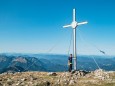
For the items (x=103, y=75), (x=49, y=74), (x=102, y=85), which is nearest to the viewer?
(x=102, y=85)

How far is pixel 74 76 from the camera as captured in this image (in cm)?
4941

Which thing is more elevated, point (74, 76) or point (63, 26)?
point (63, 26)

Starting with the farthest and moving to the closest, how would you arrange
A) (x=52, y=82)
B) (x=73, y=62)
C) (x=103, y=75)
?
1. (x=73, y=62)
2. (x=103, y=75)
3. (x=52, y=82)

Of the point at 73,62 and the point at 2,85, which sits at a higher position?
the point at 73,62

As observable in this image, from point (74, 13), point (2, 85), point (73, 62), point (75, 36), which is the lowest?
point (2, 85)

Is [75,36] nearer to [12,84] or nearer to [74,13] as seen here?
[74,13]

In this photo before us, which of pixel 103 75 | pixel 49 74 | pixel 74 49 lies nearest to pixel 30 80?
pixel 49 74

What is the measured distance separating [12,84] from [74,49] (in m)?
15.7

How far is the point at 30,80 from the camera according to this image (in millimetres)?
46969

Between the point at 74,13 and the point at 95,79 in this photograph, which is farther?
the point at 74,13

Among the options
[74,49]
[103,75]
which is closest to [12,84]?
[74,49]

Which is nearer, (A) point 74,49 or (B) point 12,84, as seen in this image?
(B) point 12,84

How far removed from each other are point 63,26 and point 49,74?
11.8 meters

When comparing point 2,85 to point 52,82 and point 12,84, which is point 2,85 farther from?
point 52,82
